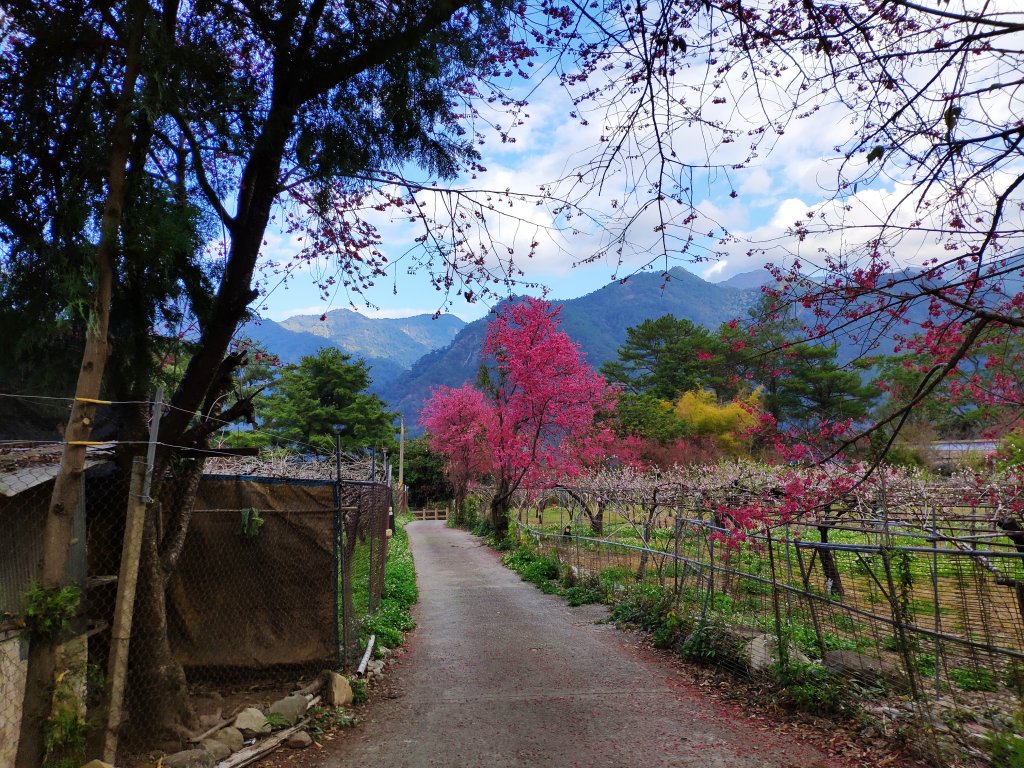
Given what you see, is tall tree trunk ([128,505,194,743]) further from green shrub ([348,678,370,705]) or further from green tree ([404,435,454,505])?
green tree ([404,435,454,505])

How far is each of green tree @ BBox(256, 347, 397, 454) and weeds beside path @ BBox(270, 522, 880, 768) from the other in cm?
2935

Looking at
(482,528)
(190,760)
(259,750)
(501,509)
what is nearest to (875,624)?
(259,750)

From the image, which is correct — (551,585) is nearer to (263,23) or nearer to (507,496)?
(507,496)

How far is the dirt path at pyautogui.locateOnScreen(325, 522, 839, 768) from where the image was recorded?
A: 16.9ft

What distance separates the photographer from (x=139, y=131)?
16.1 ft

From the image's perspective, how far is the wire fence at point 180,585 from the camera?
14.4 feet

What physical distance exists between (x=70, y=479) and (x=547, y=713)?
4417mm

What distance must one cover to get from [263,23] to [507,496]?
63.3 ft

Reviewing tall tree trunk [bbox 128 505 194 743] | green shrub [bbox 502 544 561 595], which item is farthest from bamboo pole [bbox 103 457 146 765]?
green shrub [bbox 502 544 561 595]

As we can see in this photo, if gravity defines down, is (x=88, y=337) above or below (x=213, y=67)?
below

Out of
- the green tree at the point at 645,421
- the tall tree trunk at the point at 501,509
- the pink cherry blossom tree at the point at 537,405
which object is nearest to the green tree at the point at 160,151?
the pink cherry blossom tree at the point at 537,405

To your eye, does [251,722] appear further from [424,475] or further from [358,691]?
[424,475]

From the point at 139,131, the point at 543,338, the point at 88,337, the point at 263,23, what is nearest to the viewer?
the point at 88,337

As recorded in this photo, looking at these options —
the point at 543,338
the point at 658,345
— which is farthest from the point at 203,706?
the point at 658,345
